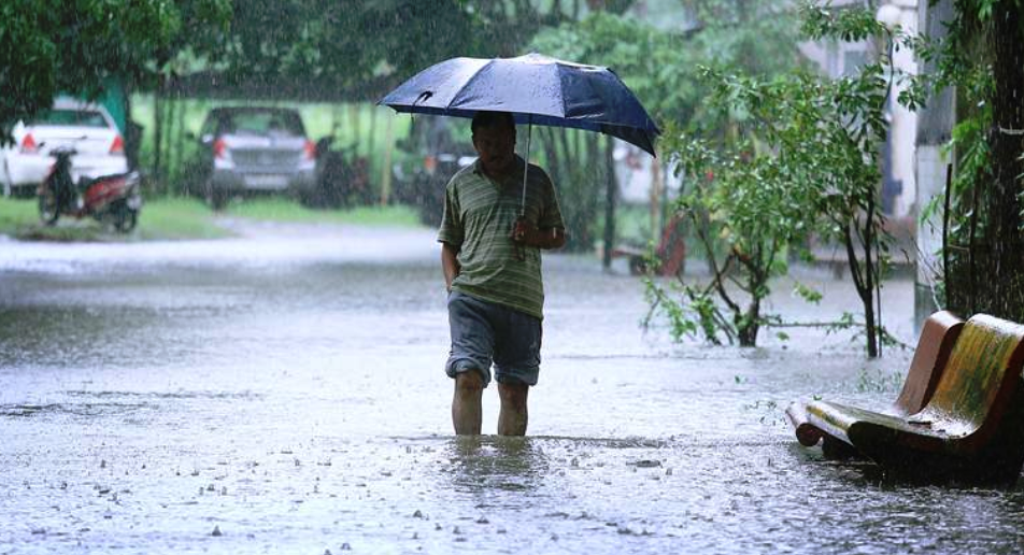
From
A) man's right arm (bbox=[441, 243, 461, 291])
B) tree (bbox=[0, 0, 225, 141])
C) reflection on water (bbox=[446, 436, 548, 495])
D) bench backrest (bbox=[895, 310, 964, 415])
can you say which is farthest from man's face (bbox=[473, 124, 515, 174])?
tree (bbox=[0, 0, 225, 141])

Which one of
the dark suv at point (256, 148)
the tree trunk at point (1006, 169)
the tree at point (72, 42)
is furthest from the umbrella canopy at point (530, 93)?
the dark suv at point (256, 148)

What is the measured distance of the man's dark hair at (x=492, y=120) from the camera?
908cm

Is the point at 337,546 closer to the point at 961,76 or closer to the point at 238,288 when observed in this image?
the point at 961,76

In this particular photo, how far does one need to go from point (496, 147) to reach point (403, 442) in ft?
4.21

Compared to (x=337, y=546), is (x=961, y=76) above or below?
above

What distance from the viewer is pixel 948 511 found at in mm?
7457

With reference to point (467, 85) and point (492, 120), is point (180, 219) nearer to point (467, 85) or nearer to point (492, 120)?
point (467, 85)

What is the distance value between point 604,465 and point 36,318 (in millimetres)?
10020

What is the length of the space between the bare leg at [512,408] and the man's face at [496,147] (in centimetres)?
93

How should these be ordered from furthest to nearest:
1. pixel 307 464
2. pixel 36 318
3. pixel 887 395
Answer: pixel 36 318 → pixel 887 395 → pixel 307 464

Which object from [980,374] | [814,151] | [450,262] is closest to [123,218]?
[814,151]

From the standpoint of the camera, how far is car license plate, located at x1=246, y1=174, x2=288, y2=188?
38.8m

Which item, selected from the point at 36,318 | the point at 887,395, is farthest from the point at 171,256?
the point at 887,395

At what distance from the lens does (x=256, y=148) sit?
3841 cm
